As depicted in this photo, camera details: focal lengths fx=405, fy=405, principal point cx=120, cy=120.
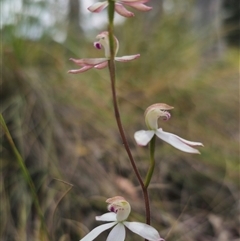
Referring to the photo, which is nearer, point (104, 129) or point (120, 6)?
point (120, 6)

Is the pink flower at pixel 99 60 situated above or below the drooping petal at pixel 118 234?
above

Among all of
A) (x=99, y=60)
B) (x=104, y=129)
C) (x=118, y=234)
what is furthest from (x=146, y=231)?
(x=104, y=129)

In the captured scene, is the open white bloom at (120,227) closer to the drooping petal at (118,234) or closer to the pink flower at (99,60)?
the drooping petal at (118,234)

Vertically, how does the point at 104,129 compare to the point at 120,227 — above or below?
below

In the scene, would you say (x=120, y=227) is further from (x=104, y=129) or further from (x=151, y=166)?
(x=104, y=129)

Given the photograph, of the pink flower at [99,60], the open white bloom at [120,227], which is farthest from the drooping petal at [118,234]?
the pink flower at [99,60]

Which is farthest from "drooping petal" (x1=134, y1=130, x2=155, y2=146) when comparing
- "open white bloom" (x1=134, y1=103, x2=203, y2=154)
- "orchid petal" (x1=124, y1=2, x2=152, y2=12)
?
"orchid petal" (x1=124, y1=2, x2=152, y2=12)

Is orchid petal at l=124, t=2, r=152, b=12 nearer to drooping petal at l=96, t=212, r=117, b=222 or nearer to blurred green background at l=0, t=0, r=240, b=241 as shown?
drooping petal at l=96, t=212, r=117, b=222
